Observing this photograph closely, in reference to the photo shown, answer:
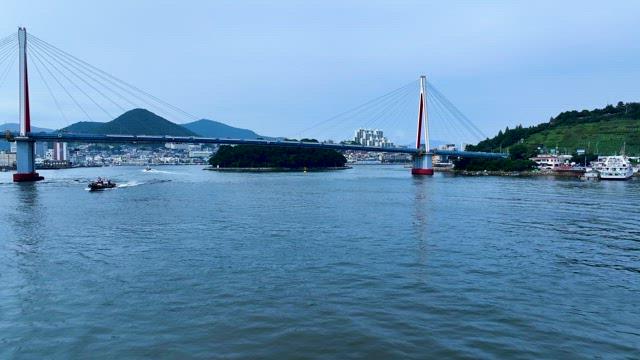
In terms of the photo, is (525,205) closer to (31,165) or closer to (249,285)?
(249,285)

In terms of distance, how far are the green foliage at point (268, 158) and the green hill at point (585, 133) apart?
4306 cm

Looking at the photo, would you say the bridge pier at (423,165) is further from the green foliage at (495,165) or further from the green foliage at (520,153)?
the green foliage at (520,153)

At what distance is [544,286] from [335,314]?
4819 mm

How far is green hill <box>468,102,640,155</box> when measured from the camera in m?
90.7

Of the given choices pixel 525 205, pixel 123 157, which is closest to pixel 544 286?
pixel 525 205

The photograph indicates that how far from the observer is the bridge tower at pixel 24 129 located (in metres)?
47.8

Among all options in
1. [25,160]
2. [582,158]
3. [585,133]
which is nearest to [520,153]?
[582,158]

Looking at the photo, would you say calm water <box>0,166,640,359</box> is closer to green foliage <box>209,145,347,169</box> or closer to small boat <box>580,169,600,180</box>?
small boat <box>580,169,600,180</box>

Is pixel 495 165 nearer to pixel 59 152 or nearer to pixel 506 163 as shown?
pixel 506 163

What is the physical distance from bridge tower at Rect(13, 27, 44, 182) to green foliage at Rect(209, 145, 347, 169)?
5737cm

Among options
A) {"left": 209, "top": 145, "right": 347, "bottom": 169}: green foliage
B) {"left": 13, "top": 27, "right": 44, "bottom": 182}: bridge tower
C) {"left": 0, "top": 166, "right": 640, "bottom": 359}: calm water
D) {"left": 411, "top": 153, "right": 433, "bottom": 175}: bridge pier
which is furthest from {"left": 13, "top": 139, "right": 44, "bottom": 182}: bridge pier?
{"left": 209, "top": 145, "right": 347, "bottom": 169}: green foliage

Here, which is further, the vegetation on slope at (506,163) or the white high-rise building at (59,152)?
the white high-rise building at (59,152)

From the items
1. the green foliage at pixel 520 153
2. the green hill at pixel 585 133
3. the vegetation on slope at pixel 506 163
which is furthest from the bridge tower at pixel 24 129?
the green hill at pixel 585 133

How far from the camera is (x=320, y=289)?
9742 millimetres
